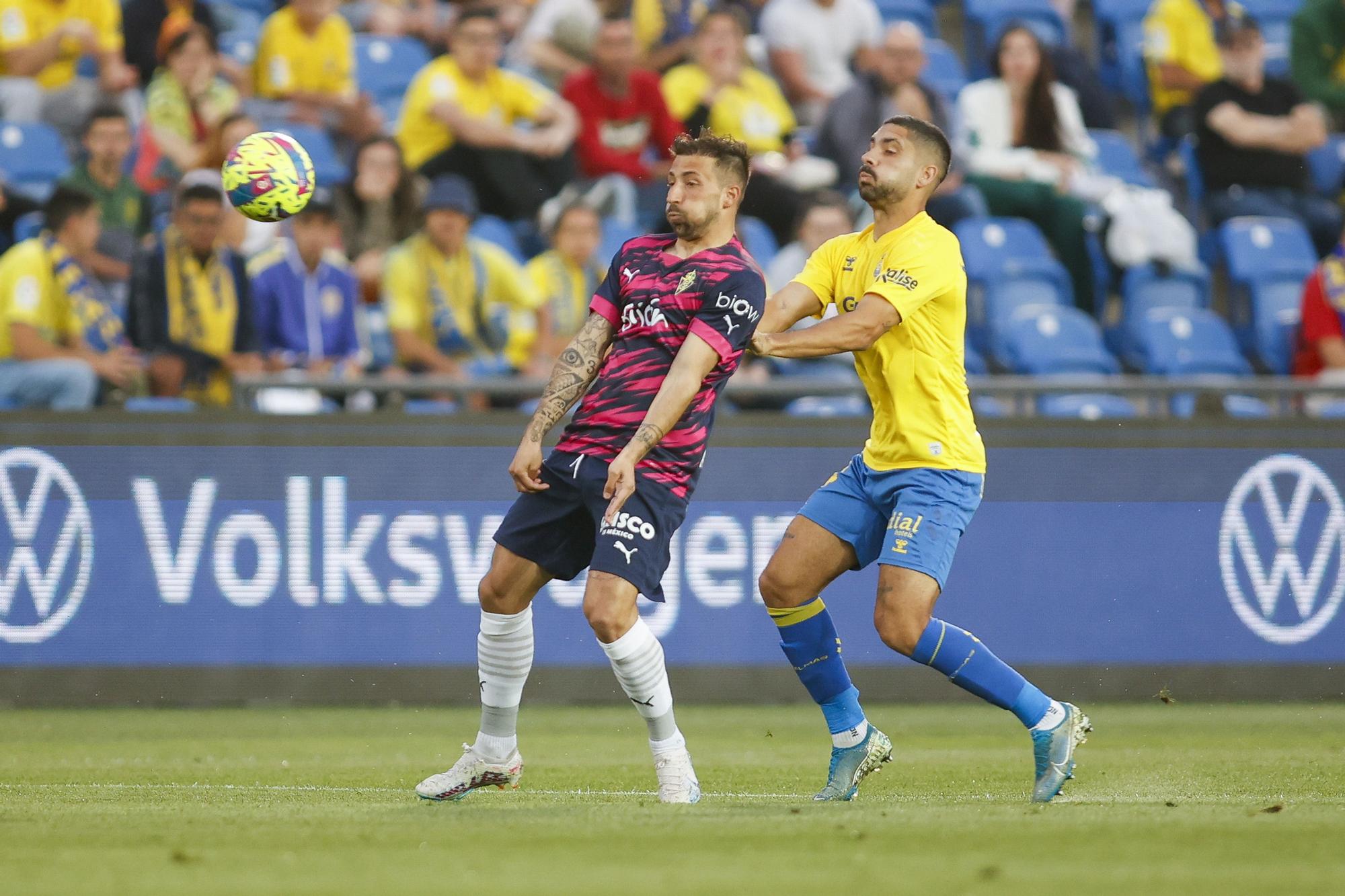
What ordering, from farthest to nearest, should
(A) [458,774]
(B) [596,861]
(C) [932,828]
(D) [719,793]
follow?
(D) [719,793] < (A) [458,774] < (C) [932,828] < (B) [596,861]

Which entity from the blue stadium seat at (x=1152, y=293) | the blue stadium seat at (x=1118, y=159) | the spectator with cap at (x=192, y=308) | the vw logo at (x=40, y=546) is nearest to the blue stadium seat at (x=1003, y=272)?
the blue stadium seat at (x=1152, y=293)

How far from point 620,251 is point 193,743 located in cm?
396

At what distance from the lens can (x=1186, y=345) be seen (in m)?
13.3

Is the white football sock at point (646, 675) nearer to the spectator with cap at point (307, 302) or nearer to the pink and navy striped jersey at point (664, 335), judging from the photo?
the pink and navy striped jersey at point (664, 335)

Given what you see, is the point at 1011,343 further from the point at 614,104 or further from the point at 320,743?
the point at 320,743

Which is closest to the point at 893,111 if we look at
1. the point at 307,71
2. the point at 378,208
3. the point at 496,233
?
the point at 496,233

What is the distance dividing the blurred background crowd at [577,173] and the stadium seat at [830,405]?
6 cm

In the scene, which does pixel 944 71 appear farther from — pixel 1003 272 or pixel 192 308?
pixel 192 308

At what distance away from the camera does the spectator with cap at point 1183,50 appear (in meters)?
15.3

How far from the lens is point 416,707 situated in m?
10.7

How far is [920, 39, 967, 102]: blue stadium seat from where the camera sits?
15.4 metres

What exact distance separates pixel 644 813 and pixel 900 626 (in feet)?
3.92

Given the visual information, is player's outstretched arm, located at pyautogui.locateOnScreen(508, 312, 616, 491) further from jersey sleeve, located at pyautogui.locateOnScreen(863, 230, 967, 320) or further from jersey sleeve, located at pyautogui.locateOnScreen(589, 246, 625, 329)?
jersey sleeve, located at pyautogui.locateOnScreen(863, 230, 967, 320)

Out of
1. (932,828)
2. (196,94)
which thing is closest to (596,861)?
(932,828)
